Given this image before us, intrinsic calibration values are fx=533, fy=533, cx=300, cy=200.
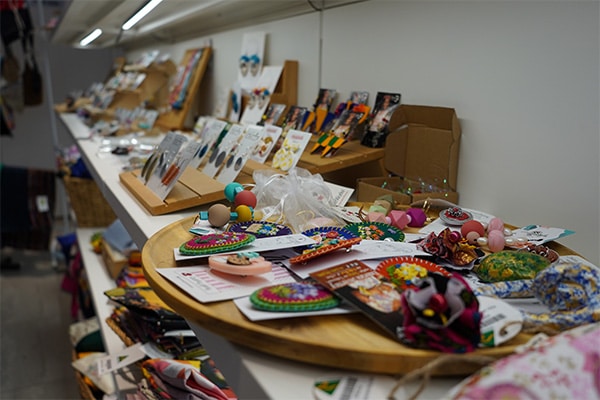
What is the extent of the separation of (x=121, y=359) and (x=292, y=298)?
92 centimetres

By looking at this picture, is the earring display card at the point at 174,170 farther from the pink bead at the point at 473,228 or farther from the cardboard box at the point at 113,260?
the cardboard box at the point at 113,260

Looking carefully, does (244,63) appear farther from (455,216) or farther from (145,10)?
→ (455,216)

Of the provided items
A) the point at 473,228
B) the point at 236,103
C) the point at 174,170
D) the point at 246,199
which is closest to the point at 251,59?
the point at 236,103

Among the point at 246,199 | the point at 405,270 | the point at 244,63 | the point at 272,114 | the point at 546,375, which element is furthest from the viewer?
the point at 244,63

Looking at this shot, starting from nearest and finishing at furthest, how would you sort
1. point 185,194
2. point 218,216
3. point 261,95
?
point 218,216
point 185,194
point 261,95

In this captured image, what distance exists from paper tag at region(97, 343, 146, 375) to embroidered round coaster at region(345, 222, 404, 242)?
2.35ft

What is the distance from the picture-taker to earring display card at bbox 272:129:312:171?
1.25m

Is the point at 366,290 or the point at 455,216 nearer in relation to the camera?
the point at 366,290

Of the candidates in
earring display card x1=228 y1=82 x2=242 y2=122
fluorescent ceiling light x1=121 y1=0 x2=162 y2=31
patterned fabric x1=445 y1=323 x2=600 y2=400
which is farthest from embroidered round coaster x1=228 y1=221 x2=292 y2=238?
earring display card x1=228 y1=82 x2=242 y2=122

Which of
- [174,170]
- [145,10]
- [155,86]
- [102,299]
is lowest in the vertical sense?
[102,299]

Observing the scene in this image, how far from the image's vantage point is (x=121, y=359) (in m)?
1.33

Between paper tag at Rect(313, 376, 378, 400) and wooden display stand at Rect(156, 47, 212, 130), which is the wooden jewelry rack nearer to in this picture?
paper tag at Rect(313, 376, 378, 400)

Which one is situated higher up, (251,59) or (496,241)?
(251,59)

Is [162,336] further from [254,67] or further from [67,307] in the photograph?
[67,307]
